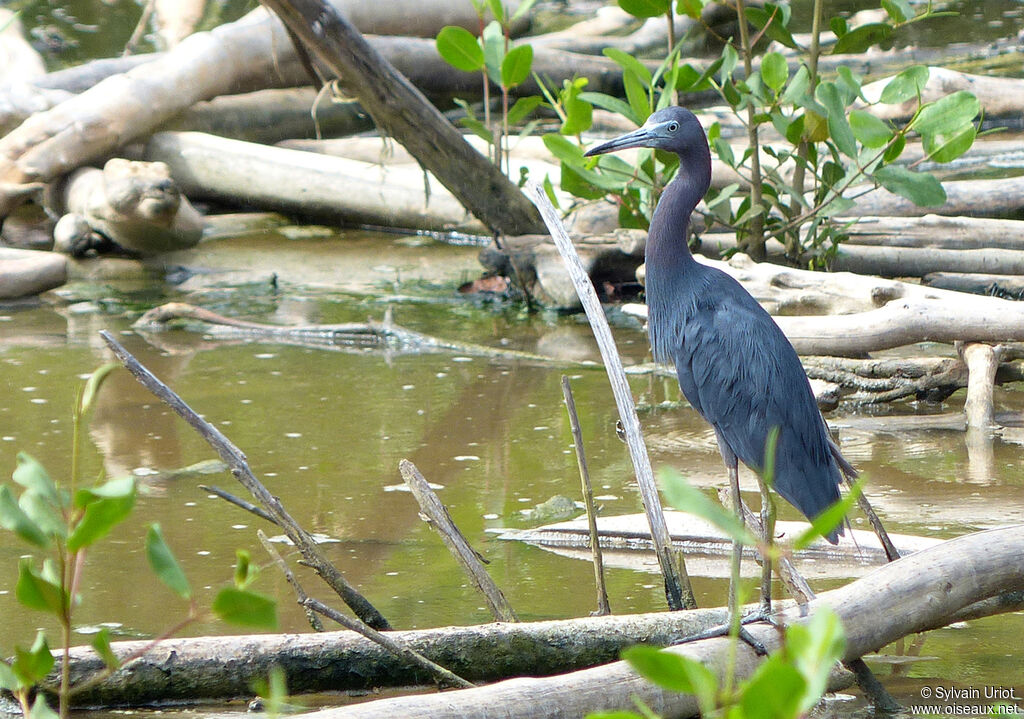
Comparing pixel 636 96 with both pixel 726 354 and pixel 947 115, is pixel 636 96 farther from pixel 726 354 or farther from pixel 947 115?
pixel 726 354

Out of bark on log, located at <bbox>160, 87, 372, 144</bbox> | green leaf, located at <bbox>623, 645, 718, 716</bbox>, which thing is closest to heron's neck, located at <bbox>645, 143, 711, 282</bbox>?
green leaf, located at <bbox>623, 645, 718, 716</bbox>

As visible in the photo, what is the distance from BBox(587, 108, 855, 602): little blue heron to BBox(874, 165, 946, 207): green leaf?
5.60ft

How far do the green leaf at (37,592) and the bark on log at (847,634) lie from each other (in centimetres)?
64

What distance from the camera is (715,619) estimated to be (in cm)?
277

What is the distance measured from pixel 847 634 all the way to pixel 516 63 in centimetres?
425

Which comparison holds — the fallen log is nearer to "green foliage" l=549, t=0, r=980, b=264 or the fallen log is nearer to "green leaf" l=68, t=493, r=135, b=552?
"green leaf" l=68, t=493, r=135, b=552

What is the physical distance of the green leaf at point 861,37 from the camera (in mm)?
5523

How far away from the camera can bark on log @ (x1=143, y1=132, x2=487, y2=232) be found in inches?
353

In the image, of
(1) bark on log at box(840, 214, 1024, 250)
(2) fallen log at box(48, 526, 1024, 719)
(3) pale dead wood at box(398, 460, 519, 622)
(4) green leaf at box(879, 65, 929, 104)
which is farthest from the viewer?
(1) bark on log at box(840, 214, 1024, 250)

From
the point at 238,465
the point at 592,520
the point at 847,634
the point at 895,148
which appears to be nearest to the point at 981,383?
the point at 895,148

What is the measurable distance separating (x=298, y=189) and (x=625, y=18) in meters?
6.33

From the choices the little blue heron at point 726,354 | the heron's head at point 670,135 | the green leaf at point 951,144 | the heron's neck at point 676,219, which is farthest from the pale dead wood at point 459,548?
the green leaf at point 951,144

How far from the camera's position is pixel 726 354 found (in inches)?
136

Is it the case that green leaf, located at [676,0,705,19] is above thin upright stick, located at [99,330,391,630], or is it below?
above
